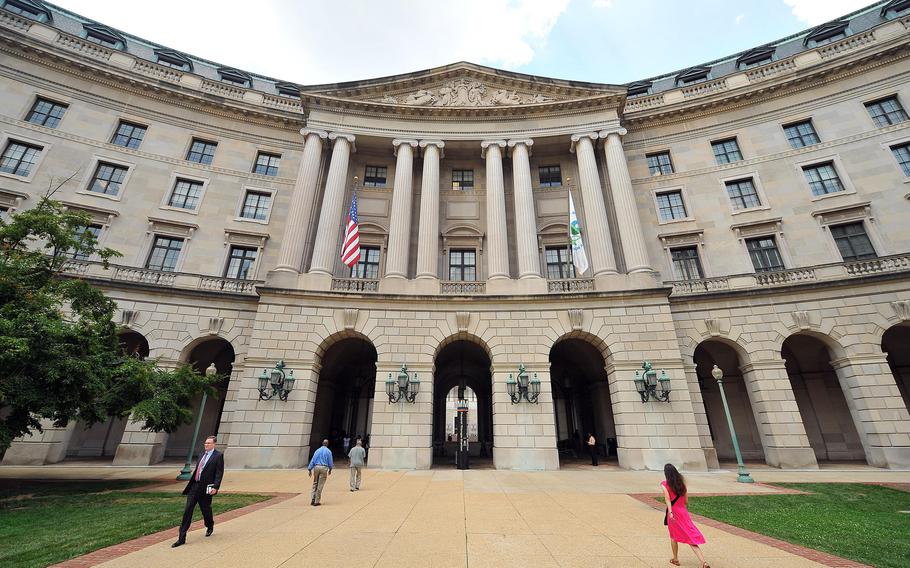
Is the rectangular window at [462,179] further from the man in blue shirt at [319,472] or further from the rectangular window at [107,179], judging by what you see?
the rectangular window at [107,179]

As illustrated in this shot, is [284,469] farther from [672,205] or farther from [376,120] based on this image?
[672,205]

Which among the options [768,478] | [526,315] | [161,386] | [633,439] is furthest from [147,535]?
[768,478]

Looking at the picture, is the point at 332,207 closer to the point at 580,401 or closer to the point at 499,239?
the point at 499,239

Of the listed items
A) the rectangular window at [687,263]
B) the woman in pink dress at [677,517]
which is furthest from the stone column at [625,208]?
the woman in pink dress at [677,517]

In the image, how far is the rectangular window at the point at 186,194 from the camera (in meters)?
24.0

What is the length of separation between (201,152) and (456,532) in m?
29.4

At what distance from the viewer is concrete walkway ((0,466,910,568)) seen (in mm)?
5777

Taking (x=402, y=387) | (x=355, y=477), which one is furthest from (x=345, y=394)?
(x=355, y=477)

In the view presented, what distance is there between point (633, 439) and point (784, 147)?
22010mm

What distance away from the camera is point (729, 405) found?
71.3ft

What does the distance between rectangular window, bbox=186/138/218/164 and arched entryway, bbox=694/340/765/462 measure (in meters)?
34.1

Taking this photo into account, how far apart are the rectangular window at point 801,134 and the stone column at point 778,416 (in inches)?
604

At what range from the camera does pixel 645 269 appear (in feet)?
66.3

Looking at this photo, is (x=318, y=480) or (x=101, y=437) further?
(x=101, y=437)
